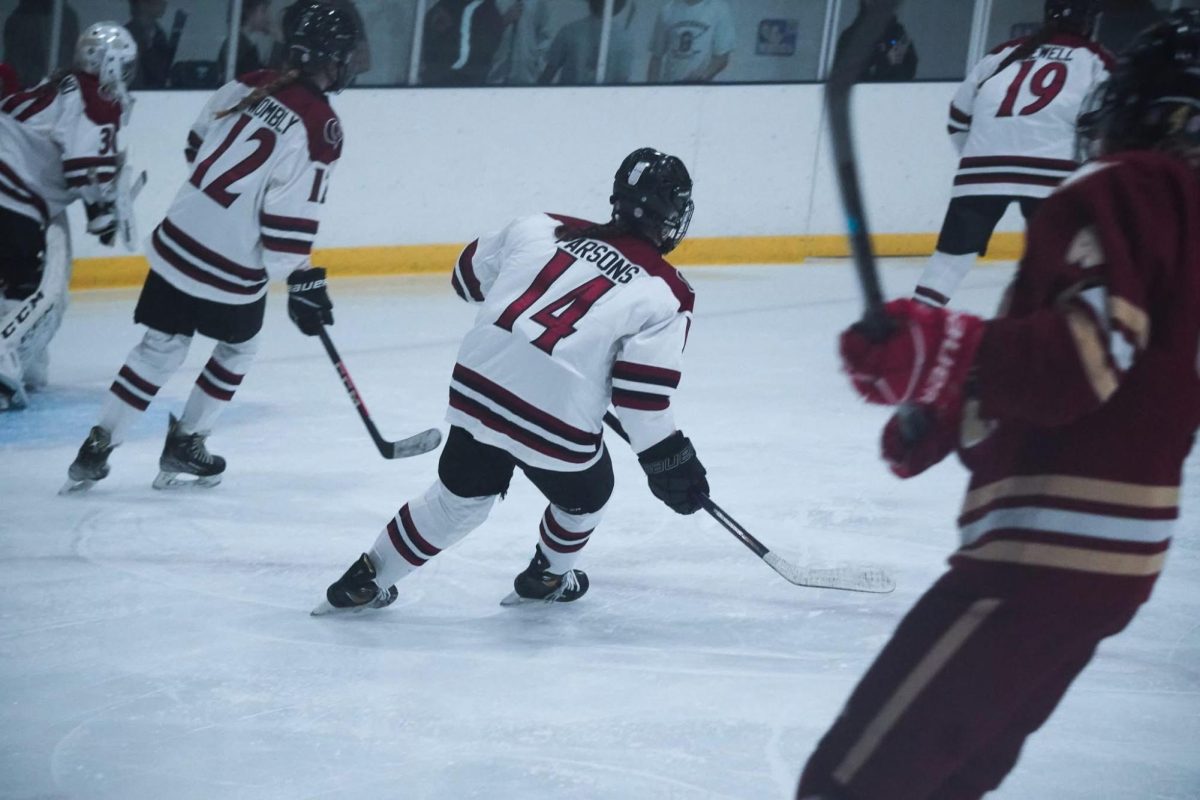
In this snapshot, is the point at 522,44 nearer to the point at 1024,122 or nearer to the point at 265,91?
the point at 1024,122

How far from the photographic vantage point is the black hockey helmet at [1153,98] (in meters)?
1.46

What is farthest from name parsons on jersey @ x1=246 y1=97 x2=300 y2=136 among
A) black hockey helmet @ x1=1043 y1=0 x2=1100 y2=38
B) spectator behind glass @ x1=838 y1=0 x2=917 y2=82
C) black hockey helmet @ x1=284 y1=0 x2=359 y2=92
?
spectator behind glass @ x1=838 y1=0 x2=917 y2=82

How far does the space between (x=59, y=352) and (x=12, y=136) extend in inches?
40.1

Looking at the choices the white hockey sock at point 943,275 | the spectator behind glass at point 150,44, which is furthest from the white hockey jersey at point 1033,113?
the spectator behind glass at point 150,44

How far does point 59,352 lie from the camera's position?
5.30 metres

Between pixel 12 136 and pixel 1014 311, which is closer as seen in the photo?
pixel 1014 311

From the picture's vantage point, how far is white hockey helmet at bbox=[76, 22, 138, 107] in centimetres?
435

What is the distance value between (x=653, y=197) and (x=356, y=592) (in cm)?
99

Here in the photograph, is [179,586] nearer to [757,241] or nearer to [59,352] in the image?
[59,352]

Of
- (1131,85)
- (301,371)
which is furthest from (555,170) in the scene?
(1131,85)

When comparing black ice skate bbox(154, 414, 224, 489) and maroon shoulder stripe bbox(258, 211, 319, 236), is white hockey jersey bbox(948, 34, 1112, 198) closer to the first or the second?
maroon shoulder stripe bbox(258, 211, 319, 236)

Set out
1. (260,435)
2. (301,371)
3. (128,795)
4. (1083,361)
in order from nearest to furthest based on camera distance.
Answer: (1083,361)
(128,795)
(260,435)
(301,371)

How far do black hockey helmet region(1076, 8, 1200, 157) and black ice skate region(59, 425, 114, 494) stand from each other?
2857 millimetres

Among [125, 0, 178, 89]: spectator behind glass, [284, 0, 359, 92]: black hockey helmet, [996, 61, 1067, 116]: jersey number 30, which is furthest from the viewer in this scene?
[125, 0, 178, 89]: spectator behind glass
